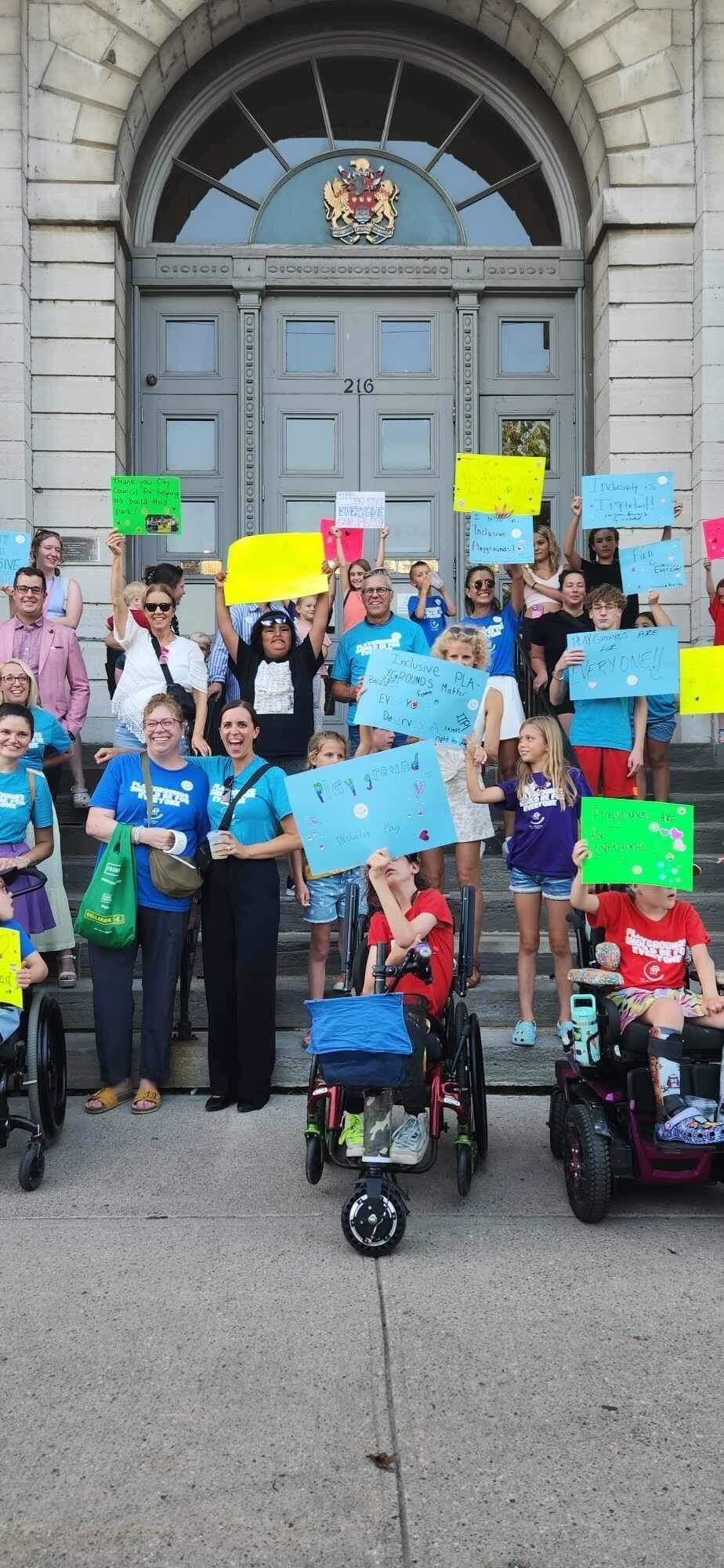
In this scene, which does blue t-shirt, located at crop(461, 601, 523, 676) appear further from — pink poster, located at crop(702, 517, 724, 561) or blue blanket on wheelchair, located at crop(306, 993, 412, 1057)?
blue blanket on wheelchair, located at crop(306, 993, 412, 1057)

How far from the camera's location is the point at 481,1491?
3.02m

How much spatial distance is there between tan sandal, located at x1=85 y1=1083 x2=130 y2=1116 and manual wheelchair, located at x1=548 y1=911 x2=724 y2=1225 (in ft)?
7.25

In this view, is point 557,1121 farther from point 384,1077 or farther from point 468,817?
point 468,817

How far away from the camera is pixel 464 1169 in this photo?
4906 mm

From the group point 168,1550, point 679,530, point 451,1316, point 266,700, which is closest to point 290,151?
point 679,530

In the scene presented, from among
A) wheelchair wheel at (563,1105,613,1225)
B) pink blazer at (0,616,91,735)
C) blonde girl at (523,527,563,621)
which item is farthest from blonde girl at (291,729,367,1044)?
blonde girl at (523,527,563,621)

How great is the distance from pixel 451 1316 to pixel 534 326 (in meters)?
11.0

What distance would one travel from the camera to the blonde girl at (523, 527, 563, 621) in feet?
30.4

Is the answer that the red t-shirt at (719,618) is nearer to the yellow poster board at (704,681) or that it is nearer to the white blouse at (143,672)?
the yellow poster board at (704,681)

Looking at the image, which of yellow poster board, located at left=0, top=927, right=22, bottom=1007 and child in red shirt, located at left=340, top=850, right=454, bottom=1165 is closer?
child in red shirt, located at left=340, top=850, right=454, bottom=1165

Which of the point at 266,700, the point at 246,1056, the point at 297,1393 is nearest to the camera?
the point at 297,1393

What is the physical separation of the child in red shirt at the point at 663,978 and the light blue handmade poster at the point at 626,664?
7.29 feet

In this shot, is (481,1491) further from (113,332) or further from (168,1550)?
(113,332)

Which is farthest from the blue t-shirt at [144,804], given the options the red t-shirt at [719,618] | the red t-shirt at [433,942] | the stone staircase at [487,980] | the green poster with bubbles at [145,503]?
the red t-shirt at [719,618]
